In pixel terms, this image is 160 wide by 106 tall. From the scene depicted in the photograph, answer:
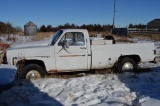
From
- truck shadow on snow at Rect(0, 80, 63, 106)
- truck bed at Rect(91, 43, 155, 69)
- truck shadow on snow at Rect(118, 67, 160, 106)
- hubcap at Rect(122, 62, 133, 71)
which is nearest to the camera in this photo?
truck shadow on snow at Rect(0, 80, 63, 106)

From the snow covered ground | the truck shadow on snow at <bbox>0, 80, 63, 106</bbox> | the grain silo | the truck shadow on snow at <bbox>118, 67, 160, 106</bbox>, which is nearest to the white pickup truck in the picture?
the snow covered ground

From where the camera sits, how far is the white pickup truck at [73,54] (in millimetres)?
9820

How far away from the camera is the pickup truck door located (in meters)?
10.0

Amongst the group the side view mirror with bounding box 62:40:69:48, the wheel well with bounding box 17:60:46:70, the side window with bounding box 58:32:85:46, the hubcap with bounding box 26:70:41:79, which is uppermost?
the side window with bounding box 58:32:85:46

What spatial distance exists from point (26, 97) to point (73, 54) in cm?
295

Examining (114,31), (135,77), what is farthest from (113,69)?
(114,31)

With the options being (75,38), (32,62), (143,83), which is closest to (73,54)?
(75,38)

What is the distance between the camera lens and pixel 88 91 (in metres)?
8.37

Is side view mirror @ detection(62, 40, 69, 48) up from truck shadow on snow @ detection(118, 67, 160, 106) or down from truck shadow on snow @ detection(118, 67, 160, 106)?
up

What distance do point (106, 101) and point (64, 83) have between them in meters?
2.40

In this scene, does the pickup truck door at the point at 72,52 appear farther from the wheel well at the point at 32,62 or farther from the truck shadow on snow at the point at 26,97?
the truck shadow on snow at the point at 26,97

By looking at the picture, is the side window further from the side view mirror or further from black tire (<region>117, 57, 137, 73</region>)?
black tire (<region>117, 57, 137, 73</region>)

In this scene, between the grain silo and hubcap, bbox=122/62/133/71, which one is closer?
hubcap, bbox=122/62/133/71

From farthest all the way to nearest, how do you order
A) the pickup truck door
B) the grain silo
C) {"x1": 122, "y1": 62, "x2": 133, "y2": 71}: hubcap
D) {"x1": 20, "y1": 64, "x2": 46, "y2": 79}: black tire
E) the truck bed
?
the grain silo < {"x1": 122, "y1": 62, "x2": 133, "y2": 71}: hubcap < the truck bed < the pickup truck door < {"x1": 20, "y1": 64, "x2": 46, "y2": 79}: black tire
